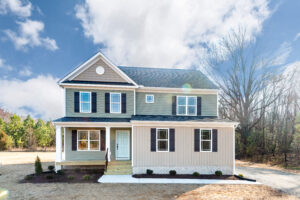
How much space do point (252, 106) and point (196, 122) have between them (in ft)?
45.6

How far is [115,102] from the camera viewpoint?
39.8 feet

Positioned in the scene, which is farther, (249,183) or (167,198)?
(249,183)

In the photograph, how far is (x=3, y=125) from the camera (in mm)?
27062

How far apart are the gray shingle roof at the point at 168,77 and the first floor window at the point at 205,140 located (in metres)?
3.96

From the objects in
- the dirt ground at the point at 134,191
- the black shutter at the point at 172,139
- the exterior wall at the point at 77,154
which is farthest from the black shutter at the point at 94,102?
the black shutter at the point at 172,139

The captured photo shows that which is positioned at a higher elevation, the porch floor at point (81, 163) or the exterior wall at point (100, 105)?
the exterior wall at point (100, 105)

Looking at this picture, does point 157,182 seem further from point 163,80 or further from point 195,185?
point 163,80

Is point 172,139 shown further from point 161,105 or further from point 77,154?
point 77,154

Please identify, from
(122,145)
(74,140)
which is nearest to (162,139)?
(122,145)

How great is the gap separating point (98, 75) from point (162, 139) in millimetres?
6902

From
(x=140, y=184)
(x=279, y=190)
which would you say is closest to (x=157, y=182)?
(x=140, y=184)

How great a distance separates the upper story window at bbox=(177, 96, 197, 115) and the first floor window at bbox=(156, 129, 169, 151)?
104 inches

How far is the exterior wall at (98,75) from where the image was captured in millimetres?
12042

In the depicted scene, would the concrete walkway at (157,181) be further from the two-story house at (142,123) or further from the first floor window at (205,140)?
the first floor window at (205,140)
